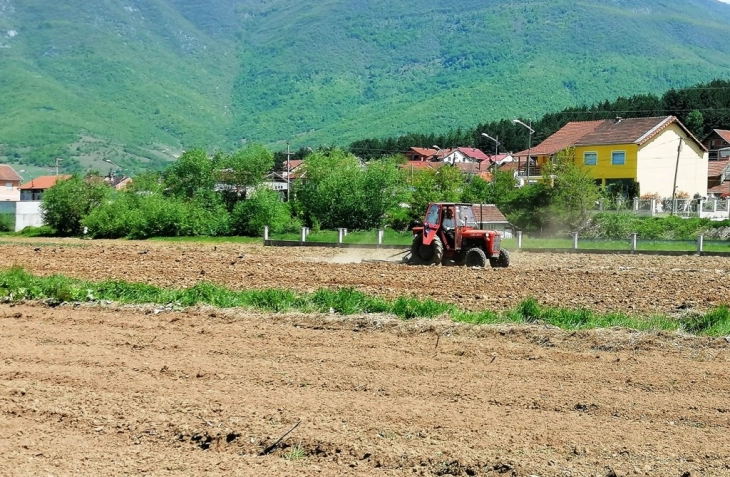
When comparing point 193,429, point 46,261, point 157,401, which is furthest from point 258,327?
point 46,261

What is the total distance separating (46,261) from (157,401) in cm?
1960

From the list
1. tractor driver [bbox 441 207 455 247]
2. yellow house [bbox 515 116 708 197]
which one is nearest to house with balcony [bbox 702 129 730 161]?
yellow house [bbox 515 116 708 197]

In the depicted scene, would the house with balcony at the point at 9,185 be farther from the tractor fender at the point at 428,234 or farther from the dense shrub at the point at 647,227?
the tractor fender at the point at 428,234

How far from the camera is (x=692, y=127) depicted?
9094cm

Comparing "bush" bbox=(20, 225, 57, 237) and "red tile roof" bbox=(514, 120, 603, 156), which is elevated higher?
"red tile roof" bbox=(514, 120, 603, 156)

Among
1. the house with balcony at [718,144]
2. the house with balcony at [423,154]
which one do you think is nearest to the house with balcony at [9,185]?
the house with balcony at [423,154]

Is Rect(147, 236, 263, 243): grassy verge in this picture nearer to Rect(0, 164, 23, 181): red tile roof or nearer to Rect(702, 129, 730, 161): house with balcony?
Rect(702, 129, 730, 161): house with balcony

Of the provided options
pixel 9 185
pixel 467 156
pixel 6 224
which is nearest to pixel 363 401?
pixel 6 224

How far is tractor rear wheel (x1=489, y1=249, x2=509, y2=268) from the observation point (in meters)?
26.8

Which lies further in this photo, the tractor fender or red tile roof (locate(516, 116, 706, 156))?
red tile roof (locate(516, 116, 706, 156))

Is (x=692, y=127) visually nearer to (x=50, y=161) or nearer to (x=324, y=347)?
(x=324, y=347)

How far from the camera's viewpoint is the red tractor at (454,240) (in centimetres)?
2616

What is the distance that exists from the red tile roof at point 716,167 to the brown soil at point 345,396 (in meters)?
68.1

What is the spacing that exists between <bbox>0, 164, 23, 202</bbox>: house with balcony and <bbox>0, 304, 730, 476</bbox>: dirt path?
9831cm
